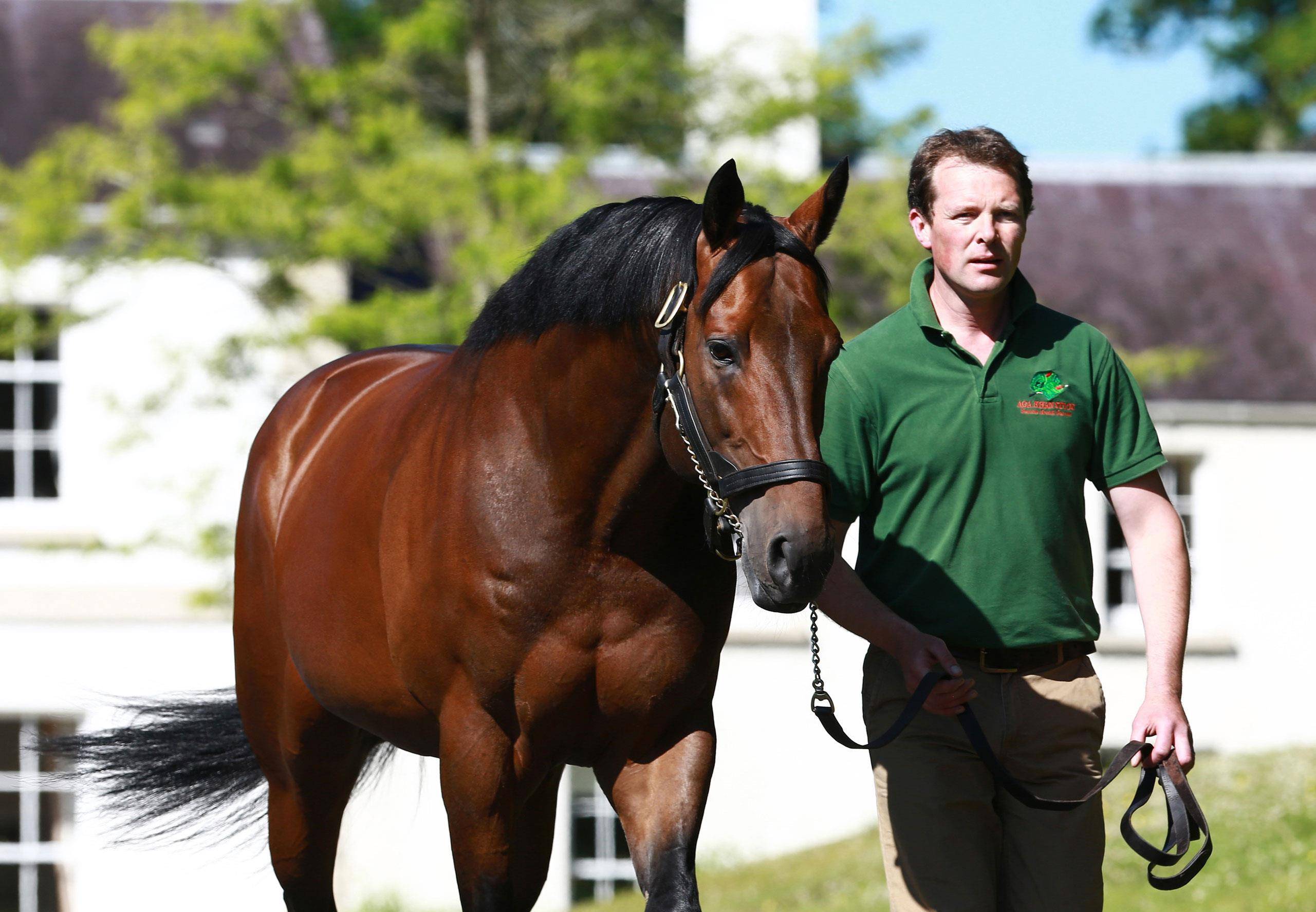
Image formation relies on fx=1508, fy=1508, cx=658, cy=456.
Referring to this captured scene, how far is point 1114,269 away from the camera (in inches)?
601

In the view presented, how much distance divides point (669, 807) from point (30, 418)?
10.3 meters

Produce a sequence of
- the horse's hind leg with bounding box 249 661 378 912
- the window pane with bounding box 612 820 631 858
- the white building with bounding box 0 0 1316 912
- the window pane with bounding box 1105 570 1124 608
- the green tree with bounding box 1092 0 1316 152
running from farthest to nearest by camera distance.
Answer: the green tree with bounding box 1092 0 1316 152
the window pane with bounding box 1105 570 1124 608
the window pane with bounding box 612 820 631 858
the white building with bounding box 0 0 1316 912
the horse's hind leg with bounding box 249 661 378 912

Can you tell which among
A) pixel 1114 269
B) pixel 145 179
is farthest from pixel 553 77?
pixel 1114 269

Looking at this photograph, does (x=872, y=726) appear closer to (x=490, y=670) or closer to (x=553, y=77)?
(x=490, y=670)

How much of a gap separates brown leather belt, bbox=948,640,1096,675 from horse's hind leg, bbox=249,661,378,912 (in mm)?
1982

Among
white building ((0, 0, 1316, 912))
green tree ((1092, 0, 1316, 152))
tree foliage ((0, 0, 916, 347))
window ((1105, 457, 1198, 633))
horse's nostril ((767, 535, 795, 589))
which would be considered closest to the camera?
horse's nostril ((767, 535, 795, 589))

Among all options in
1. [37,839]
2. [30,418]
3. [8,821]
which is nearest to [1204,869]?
[37,839]

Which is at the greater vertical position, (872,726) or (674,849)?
(872,726)

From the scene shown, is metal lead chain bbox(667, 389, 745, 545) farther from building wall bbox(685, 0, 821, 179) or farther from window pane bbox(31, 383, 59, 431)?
window pane bbox(31, 383, 59, 431)

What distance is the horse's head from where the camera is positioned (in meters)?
2.59

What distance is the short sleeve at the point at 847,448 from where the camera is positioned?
311cm

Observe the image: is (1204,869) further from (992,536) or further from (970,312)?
(970,312)

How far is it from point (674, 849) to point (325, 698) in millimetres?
1222

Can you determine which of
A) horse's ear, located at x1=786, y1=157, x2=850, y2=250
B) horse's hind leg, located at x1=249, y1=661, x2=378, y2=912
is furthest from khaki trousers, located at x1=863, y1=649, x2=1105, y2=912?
horse's hind leg, located at x1=249, y1=661, x2=378, y2=912
